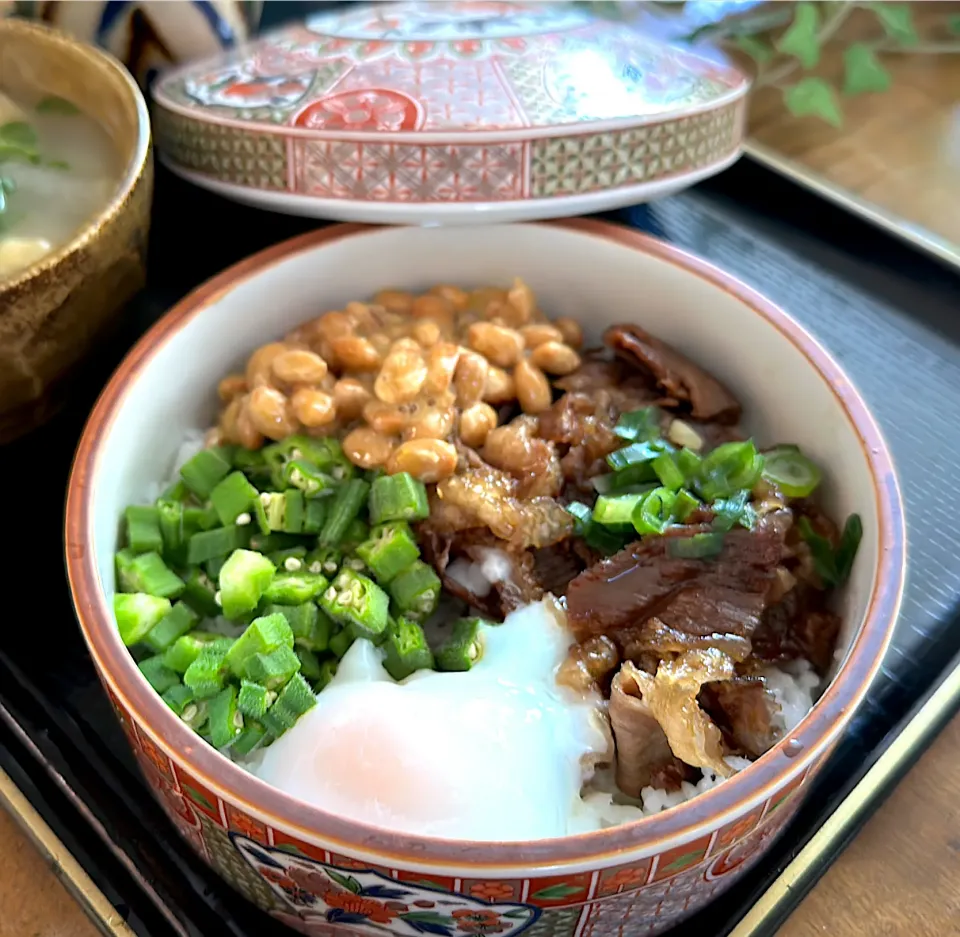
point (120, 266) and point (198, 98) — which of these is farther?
point (198, 98)

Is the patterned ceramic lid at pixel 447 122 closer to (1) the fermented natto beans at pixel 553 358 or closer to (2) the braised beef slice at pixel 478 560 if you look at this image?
(1) the fermented natto beans at pixel 553 358

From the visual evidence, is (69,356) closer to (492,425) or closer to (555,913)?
(492,425)

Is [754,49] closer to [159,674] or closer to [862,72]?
[862,72]

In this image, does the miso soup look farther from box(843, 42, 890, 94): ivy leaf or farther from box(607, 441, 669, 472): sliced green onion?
box(843, 42, 890, 94): ivy leaf

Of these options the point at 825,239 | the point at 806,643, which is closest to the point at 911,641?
the point at 806,643

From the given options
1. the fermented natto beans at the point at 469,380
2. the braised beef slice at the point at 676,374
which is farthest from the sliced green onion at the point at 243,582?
the braised beef slice at the point at 676,374

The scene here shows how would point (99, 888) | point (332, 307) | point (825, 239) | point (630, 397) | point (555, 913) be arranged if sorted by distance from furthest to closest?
point (825, 239) → point (332, 307) → point (630, 397) → point (99, 888) → point (555, 913)
